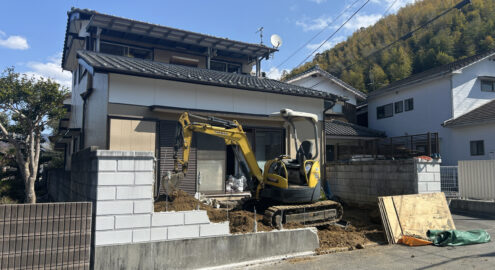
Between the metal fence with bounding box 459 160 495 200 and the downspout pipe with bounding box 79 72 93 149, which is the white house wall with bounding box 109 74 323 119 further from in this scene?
the metal fence with bounding box 459 160 495 200

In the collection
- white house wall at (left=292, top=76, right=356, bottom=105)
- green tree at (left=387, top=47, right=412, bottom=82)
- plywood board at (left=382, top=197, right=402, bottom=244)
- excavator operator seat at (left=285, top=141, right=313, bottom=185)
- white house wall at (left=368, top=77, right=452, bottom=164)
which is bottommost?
plywood board at (left=382, top=197, right=402, bottom=244)

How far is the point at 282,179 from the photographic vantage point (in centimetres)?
766

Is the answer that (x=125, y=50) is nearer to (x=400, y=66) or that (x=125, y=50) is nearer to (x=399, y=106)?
(x=399, y=106)

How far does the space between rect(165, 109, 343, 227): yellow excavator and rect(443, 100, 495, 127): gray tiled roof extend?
36.2ft

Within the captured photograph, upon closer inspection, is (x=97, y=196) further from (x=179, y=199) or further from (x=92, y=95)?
(x=92, y=95)

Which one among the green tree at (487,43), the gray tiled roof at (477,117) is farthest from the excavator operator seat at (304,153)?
the green tree at (487,43)

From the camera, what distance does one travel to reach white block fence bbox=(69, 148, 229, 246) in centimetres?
473

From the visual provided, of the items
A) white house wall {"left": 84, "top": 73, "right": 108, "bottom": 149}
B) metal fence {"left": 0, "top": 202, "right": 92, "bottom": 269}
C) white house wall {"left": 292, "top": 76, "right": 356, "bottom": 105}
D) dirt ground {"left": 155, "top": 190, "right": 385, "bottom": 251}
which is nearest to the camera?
metal fence {"left": 0, "top": 202, "right": 92, "bottom": 269}

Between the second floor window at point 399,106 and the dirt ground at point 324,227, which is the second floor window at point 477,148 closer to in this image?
the second floor window at point 399,106

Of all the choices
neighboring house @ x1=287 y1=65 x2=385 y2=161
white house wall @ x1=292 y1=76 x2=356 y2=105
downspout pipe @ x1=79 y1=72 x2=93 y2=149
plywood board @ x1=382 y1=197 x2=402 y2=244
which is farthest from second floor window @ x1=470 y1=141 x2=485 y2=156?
downspout pipe @ x1=79 y1=72 x2=93 y2=149

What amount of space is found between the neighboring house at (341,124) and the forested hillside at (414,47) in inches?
179

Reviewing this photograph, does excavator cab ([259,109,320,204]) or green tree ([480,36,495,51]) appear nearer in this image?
excavator cab ([259,109,320,204])

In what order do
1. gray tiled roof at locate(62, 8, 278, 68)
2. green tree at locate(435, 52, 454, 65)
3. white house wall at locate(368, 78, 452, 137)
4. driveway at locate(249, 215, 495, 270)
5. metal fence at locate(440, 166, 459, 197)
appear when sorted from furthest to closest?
green tree at locate(435, 52, 454, 65)
white house wall at locate(368, 78, 452, 137)
gray tiled roof at locate(62, 8, 278, 68)
metal fence at locate(440, 166, 459, 197)
driveway at locate(249, 215, 495, 270)

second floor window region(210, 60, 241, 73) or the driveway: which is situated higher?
second floor window region(210, 60, 241, 73)
